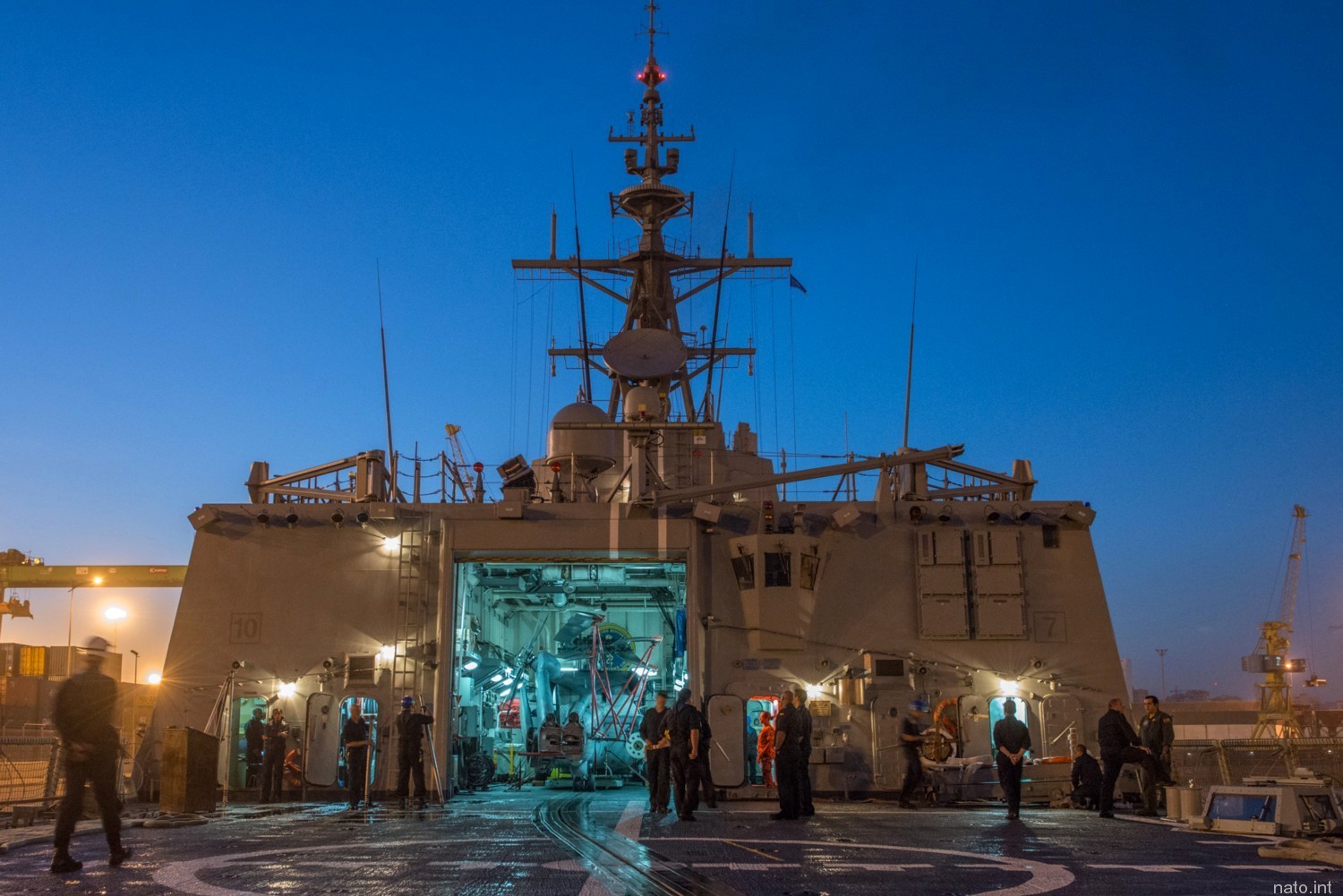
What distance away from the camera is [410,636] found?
1759 cm

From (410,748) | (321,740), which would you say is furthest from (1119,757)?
(321,740)

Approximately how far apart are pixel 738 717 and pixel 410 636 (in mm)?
4764

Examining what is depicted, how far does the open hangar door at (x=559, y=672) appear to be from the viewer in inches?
769

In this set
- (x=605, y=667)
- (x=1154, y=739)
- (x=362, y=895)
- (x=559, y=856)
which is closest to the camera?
(x=362, y=895)

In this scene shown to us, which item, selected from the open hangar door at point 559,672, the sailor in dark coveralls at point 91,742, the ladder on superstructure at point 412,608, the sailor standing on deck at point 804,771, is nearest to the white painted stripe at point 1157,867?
the sailor standing on deck at point 804,771

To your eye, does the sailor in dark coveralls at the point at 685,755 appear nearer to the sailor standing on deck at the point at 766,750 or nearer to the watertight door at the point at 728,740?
the watertight door at the point at 728,740

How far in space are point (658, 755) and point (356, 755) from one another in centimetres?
450

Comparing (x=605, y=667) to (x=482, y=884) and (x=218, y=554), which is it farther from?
(x=482, y=884)

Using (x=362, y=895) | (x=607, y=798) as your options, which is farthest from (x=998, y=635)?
(x=362, y=895)

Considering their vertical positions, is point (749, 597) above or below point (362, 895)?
above

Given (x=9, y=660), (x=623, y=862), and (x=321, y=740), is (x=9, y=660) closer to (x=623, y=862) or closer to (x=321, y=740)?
(x=321, y=740)

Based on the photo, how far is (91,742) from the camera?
854cm

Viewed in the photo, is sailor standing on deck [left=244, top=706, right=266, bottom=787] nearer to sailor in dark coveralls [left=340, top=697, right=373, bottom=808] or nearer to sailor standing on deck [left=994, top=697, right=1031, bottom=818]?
sailor in dark coveralls [left=340, top=697, right=373, bottom=808]

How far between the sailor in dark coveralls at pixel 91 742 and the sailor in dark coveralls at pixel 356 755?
294 inches
